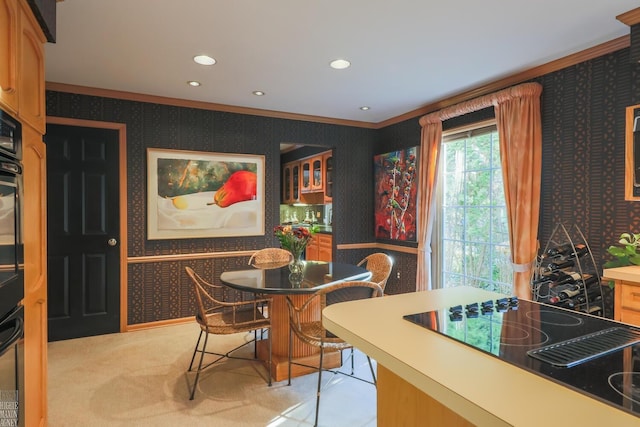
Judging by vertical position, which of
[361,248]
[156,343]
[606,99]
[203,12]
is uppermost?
[203,12]

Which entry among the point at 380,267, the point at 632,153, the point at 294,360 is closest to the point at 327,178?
the point at 380,267

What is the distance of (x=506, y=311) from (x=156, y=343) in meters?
3.17

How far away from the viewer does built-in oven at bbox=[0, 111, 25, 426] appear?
1.30m

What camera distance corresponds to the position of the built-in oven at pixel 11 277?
1.30 meters

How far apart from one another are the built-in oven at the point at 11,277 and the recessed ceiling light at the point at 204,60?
157cm

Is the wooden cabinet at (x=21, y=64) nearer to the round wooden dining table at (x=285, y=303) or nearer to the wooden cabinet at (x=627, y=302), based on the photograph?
the round wooden dining table at (x=285, y=303)

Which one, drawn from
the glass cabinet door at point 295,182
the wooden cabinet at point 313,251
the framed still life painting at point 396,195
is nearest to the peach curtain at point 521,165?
the framed still life painting at point 396,195

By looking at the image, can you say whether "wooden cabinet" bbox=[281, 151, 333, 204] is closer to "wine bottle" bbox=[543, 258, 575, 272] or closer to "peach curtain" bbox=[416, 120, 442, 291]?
"peach curtain" bbox=[416, 120, 442, 291]

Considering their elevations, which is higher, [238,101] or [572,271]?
[238,101]

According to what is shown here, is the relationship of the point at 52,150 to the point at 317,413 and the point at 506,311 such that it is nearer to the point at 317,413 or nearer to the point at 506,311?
the point at 317,413

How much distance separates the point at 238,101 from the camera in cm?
395

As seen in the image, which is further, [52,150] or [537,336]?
[52,150]

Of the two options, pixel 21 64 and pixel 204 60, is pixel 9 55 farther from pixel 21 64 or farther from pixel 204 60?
pixel 204 60

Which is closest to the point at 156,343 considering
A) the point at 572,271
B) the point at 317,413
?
the point at 317,413
